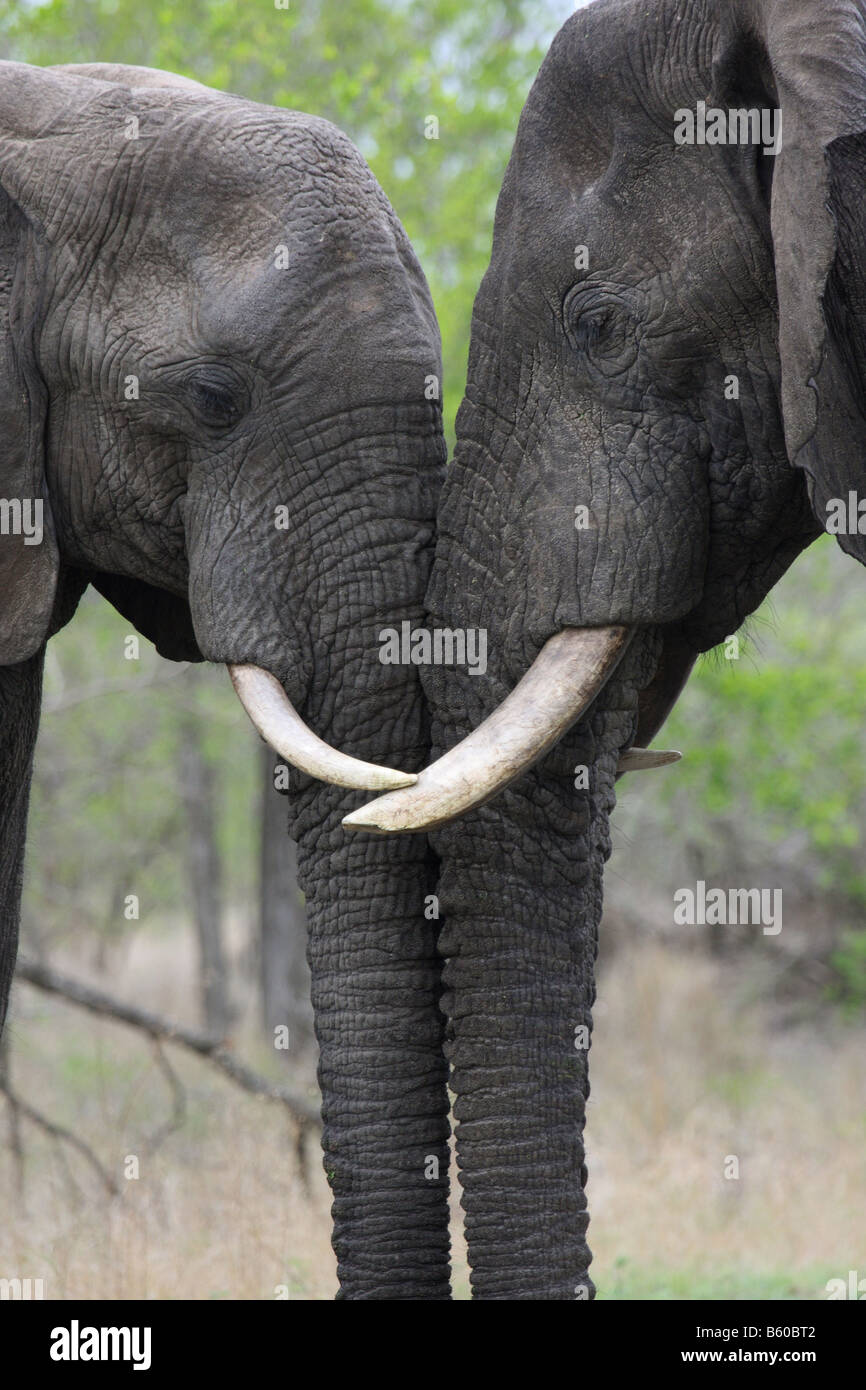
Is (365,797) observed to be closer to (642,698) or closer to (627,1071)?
(642,698)

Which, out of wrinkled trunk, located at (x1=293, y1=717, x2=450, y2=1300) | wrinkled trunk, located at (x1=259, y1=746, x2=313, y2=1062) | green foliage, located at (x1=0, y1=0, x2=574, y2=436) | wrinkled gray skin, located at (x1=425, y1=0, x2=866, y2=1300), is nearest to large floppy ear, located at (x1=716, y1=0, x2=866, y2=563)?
wrinkled gray skin, located at (x1=425, y1=0, x2=866, y2=1300)

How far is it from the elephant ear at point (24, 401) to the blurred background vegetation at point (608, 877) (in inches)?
38.9

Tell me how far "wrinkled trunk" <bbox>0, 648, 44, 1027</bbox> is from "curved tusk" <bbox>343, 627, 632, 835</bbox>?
3.96 ft

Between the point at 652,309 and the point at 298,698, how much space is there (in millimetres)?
1105

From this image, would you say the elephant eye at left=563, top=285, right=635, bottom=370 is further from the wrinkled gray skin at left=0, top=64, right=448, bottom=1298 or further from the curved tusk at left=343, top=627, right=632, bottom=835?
the curved tusk at left=343, top=627, right=632, bottom=835

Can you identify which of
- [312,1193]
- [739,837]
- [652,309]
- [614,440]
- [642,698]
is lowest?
[312,1193]

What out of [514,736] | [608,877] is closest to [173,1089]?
[514,736]

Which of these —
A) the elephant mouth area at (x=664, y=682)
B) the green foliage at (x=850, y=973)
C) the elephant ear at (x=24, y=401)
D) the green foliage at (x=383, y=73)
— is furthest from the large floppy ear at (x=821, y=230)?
the green foliage at (x=850, y=973)

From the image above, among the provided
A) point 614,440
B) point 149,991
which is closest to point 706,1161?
point 614,440

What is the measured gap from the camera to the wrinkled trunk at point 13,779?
174 inches

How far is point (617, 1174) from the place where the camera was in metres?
8.29

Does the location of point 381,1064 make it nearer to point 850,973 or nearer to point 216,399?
point 216,399

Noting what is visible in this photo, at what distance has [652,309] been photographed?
12.1 feet

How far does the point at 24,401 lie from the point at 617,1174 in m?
5.34
